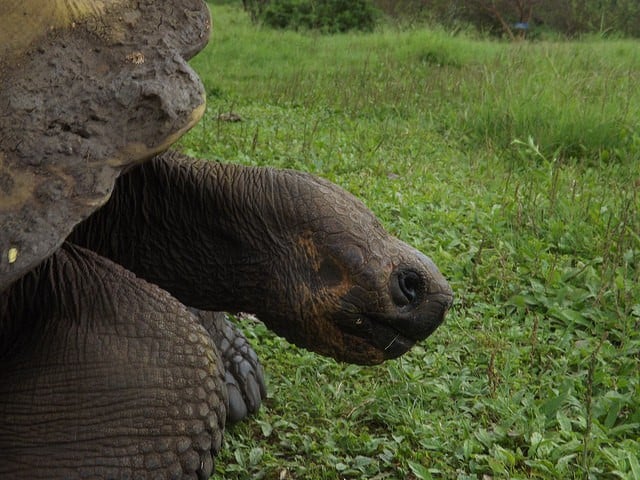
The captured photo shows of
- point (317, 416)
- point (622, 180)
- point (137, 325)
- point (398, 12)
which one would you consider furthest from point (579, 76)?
point (398, 12)

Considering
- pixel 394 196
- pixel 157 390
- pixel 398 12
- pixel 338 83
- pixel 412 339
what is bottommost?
pixel 398 12

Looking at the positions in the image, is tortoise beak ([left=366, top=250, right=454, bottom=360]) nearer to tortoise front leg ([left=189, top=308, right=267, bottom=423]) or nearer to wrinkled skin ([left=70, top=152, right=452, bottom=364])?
wrinkled skin ([left=70, top=152, right=452, bottom=364])

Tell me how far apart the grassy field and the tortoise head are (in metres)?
0.31

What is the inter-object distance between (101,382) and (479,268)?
186 centimetres

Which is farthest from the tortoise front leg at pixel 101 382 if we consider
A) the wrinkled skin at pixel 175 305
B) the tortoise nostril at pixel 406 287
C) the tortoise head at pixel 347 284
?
the tortoise nostril at pixel 406 287

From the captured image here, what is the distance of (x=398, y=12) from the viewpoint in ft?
42.8

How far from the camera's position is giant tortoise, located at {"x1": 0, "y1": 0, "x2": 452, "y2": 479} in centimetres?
136

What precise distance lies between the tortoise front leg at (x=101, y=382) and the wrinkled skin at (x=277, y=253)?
382mm

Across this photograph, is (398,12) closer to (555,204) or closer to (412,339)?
(555,204)

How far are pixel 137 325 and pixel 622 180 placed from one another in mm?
2995

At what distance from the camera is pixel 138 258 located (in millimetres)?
2148

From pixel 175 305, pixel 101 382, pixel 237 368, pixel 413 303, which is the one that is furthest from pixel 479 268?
pixel 101 382

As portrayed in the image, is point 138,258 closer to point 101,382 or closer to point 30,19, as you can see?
point 101,382

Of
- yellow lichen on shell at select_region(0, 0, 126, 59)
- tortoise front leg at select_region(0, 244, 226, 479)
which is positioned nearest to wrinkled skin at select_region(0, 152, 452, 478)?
tortoise front leg at select_region(0, 244, 226, 479)
